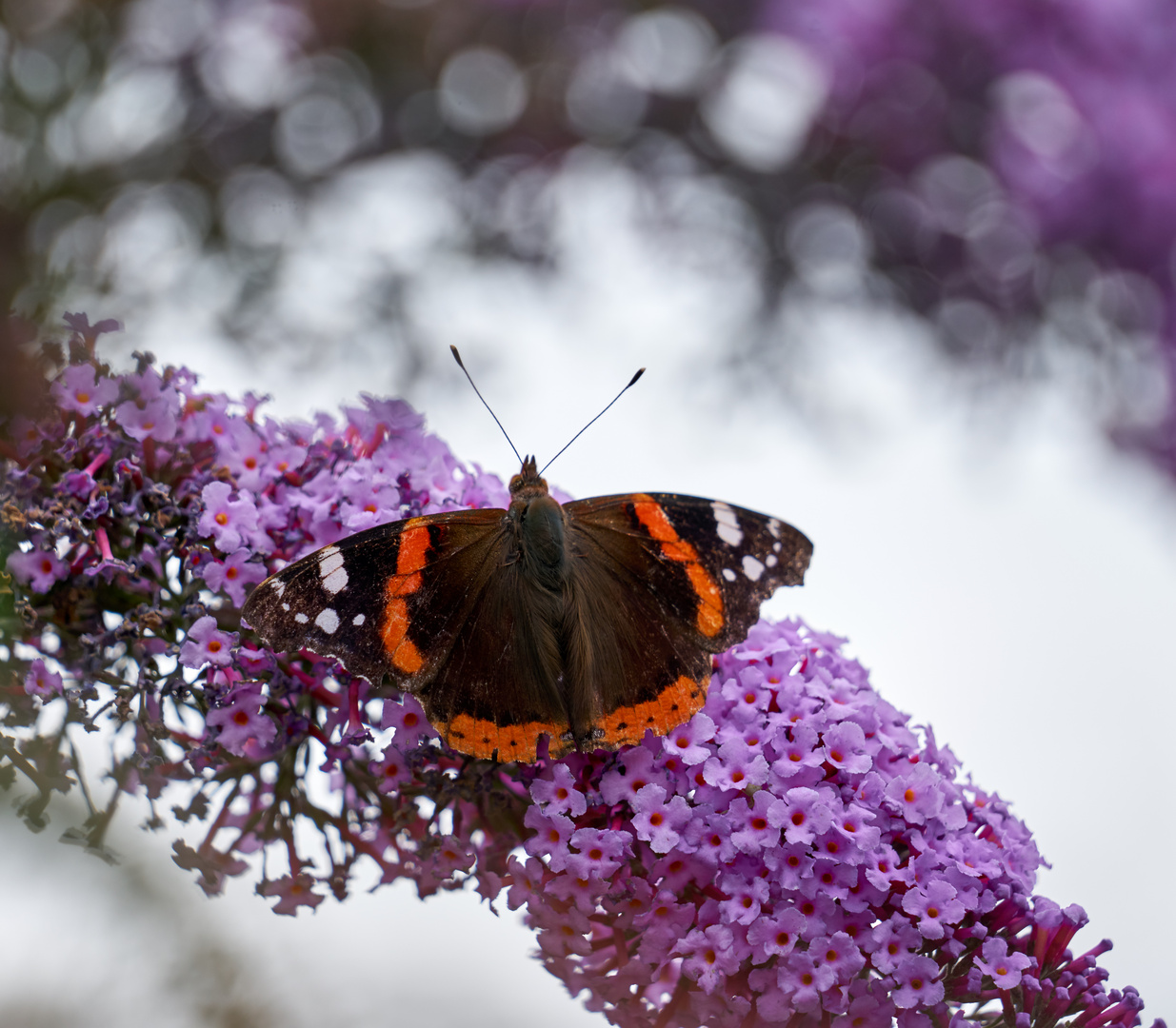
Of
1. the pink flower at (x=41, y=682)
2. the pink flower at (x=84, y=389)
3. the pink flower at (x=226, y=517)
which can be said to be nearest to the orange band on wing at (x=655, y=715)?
the pink flower at (x=226, y=517)

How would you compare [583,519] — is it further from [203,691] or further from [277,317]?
[277,317]

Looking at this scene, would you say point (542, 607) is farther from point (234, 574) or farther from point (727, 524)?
point (234, 574)

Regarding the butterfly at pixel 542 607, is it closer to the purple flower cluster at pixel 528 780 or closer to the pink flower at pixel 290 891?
the purple flower cluster at pixel 528 780

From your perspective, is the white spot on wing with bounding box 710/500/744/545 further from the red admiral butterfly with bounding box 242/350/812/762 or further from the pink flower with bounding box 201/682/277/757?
the pink flower with bounding box 201/682/277/757

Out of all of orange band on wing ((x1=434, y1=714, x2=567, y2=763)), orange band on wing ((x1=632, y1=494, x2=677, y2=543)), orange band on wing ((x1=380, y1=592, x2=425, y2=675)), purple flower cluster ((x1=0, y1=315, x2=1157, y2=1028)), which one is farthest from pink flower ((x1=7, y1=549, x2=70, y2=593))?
orange band on wing ((x1=632, y1=494, x2=677, y2=543))

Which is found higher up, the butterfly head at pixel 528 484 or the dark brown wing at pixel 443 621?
the butterfly head at pixel 528 484

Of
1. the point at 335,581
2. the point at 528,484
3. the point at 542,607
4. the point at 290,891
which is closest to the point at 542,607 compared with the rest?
the point at 542,607
